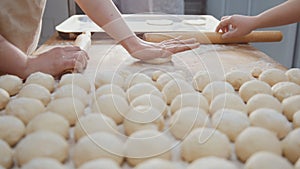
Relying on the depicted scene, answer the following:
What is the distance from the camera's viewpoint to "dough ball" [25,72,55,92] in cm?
119

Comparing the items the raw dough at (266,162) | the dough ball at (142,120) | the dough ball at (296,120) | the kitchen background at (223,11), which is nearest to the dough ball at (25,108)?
the dough ball at (142,120)

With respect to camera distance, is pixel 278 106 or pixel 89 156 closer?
pixel 89 156

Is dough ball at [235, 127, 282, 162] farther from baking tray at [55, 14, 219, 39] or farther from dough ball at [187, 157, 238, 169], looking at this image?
baking tray at [55, 14, 219, 39]

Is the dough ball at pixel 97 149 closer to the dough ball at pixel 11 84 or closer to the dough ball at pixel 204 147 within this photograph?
the dough ball at pixel 204 147

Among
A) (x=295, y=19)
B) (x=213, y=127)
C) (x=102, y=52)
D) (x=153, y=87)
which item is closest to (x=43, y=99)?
(x=153, y=87)

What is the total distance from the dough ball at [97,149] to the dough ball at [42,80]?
0.44 meters

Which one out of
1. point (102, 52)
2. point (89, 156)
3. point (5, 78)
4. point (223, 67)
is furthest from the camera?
point (102, 52)

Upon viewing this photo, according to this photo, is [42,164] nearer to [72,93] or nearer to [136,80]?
[72,93]

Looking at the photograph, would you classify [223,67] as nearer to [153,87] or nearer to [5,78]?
[153,87]

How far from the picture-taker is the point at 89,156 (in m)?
0.77

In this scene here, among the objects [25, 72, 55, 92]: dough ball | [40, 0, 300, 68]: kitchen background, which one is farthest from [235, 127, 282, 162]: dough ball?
[40, 0, 300, 68]: kitchen background

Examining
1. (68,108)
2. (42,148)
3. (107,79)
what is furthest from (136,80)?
(42,148)

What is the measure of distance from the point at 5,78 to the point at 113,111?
17.6 inches

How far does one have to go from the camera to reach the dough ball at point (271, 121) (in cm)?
90
